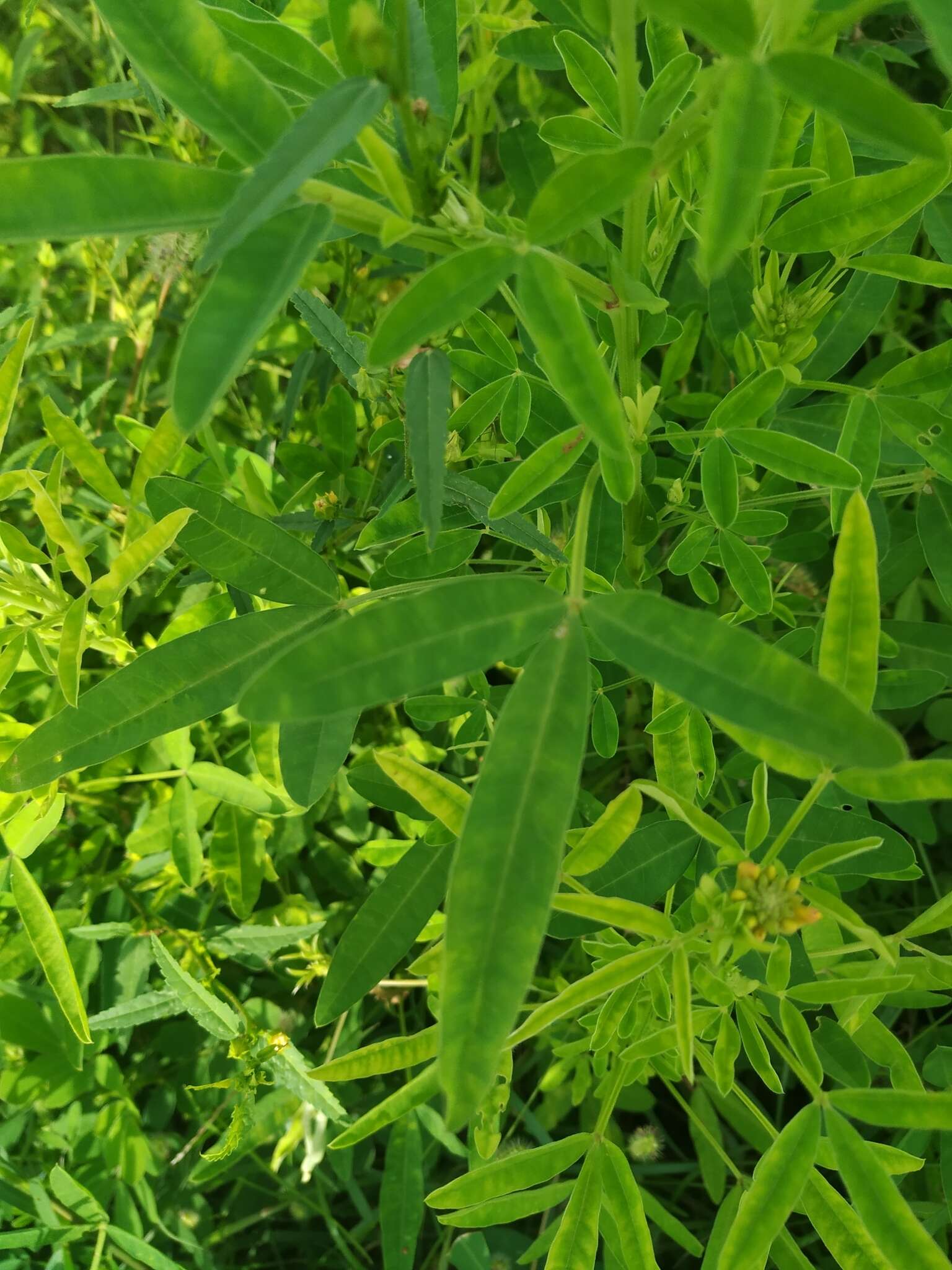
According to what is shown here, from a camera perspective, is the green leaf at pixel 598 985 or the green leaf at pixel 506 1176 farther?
the green leaf at pixel 506 1176

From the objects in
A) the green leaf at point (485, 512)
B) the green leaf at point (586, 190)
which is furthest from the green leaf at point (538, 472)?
the green leaf at point (586, 190)

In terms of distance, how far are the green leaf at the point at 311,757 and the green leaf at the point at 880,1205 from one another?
0.53 m

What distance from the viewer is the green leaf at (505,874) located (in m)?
0.54

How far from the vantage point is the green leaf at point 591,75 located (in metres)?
0.85

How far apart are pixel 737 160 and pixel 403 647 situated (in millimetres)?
348

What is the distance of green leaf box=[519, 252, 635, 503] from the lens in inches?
23.8

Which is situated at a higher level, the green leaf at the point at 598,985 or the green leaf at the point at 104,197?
the green leaf at the point at 104,197

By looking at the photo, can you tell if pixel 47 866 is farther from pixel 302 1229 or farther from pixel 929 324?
pixel 929 324

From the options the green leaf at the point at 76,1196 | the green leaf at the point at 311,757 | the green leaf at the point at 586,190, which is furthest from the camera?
the green leaf at the point at 76,1196

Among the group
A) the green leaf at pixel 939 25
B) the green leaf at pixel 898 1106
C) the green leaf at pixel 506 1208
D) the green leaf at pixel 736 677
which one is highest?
the green leaf at pixel 939 25

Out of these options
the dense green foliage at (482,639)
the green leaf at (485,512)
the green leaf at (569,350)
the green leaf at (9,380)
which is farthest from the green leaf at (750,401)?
the green leaf at (9,380)

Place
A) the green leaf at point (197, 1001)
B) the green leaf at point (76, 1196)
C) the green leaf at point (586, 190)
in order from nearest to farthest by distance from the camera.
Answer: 1. the green leaf at point (586, 190)
2. the green leaf at point (197, 1001)
3. the green leaf at point (76, 1196)

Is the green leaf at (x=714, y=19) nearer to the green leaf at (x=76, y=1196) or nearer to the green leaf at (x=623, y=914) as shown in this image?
the green leaf at (x=623, y=914)

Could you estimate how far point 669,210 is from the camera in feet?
3.27
